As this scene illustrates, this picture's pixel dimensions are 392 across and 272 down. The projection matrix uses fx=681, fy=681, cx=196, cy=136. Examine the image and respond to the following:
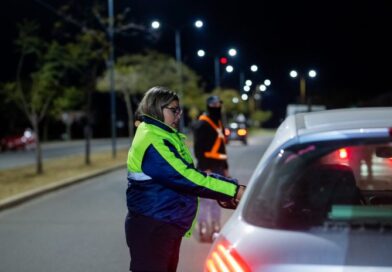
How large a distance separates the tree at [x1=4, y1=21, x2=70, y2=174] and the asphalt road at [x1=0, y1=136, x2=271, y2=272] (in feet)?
20.4

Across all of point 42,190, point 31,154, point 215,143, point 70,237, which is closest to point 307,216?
point 215,143

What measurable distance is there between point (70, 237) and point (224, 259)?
6.62 m

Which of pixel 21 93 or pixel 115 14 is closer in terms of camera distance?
pixel 21 93

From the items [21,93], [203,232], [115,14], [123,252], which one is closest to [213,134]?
[203,232]

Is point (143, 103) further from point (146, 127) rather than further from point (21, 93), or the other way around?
point (21, 93)

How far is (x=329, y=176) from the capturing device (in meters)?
3.31

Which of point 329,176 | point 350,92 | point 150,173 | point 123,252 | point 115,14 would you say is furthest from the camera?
point 350,92

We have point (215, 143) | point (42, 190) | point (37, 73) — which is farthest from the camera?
point (37, 73)

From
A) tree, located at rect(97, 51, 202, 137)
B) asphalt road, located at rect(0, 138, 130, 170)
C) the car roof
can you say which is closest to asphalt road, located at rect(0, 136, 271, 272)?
the car roof

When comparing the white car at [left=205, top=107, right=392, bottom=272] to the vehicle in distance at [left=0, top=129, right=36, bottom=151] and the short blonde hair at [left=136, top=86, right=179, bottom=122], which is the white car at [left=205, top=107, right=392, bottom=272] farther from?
the vehicle in distance at [left=0, top=129, right=36, bottom=151]

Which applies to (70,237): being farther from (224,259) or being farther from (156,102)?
(224,259)

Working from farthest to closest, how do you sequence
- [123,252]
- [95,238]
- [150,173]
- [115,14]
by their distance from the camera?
[115,14]
[95,238]
[123,252]
[150,173]

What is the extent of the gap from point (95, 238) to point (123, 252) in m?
1.12

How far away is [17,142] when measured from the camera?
44.3 metres
